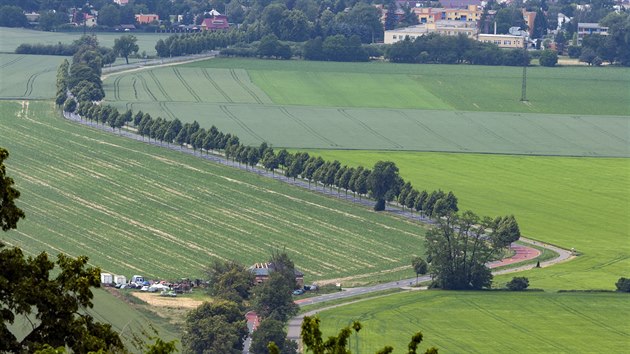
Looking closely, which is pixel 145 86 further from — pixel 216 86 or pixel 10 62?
pixel 10 62

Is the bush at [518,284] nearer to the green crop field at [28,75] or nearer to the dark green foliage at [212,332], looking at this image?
the dark green foliage at [212,332]

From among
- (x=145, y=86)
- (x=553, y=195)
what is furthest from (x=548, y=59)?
(x=553, y=195)

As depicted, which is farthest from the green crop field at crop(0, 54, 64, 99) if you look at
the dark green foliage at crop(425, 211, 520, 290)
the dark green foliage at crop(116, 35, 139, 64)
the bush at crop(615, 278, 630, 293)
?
the bush at crop(615, 278, 630, 293)

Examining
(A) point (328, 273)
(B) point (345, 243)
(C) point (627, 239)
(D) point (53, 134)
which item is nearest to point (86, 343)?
(A) point (328, 273)

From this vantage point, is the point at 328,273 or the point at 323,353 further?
the point at 328,273

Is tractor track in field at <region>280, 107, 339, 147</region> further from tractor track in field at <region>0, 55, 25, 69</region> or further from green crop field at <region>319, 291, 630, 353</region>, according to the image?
green crop field at <region>319, 291, 630, 353</region>

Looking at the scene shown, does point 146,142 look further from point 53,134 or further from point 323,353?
point 323,353

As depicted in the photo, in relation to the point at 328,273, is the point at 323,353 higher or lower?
higher
